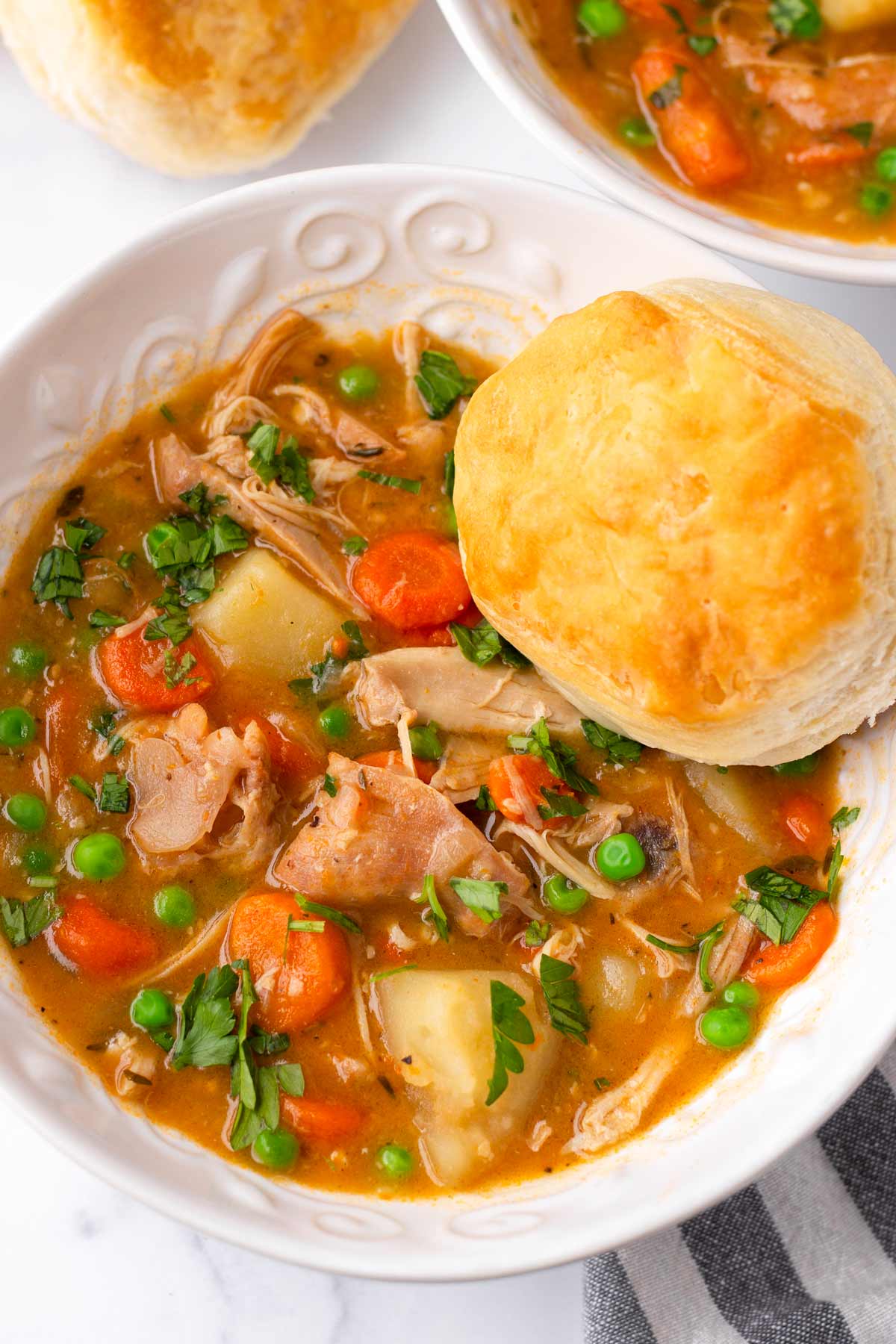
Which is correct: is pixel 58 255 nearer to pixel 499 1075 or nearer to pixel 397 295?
pixel 397 295

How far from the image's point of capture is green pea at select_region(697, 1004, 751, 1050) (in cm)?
407

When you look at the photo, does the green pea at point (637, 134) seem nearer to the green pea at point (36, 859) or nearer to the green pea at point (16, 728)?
the green pea at point (16, 728)

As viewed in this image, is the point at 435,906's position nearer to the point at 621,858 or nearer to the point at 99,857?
the point at 621,858

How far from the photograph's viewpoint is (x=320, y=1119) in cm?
398

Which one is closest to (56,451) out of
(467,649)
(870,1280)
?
(467,649)

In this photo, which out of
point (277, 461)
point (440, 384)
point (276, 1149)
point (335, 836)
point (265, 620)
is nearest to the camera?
point (276, 1149)

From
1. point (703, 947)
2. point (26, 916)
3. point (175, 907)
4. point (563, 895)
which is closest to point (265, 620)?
point (175, 907)

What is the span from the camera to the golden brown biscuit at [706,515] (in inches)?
137

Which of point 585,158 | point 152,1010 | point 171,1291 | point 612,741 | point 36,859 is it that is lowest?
point 171,1291

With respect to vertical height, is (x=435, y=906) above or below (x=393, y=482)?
below

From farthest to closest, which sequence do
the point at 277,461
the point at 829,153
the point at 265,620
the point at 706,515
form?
the point at 829,153, the point at 277,461, the point at 265,620, the point at 706,515

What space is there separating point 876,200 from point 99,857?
3446 millimetres

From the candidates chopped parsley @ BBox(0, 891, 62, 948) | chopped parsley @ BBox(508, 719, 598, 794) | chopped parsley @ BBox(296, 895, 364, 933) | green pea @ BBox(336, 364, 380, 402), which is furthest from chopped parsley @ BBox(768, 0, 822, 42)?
chopped parsley @ BBox(0, 891, 62, 948)

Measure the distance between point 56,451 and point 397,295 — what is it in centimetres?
127
